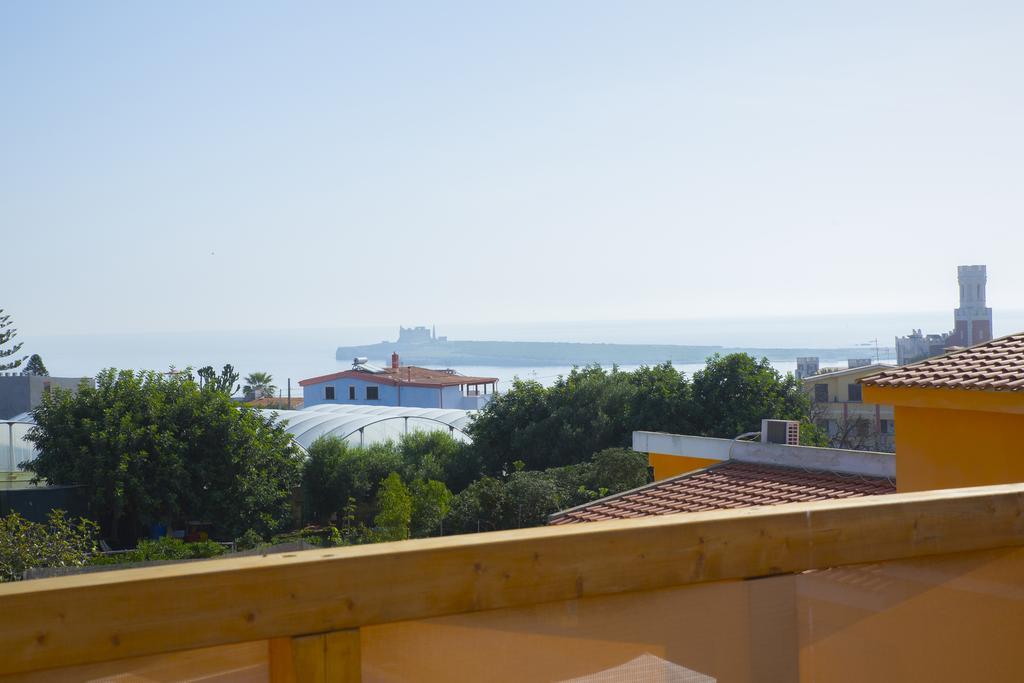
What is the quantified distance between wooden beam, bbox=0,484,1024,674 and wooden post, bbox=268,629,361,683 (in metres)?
0.02

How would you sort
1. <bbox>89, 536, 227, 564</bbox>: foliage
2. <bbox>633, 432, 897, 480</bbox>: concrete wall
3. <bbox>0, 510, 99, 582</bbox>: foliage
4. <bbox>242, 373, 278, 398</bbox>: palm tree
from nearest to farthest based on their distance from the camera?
<bbox>633, 432, 897, 480</bbox>: concrete wall < <bbox>0, 510, 99, 582</bbox>: foliage < <bbox>89, 536, 227, 564</bbox>: foliage < <bbox>242, 373, 278, 398</bbox>: palm tree

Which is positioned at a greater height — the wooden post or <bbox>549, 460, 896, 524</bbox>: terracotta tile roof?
the wooden post

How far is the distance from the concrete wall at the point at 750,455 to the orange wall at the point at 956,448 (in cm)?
426

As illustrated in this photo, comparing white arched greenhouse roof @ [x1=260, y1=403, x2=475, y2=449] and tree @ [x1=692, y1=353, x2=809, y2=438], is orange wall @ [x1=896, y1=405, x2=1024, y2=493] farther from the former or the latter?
white arched greenhouse roof @ [x1=260, y1=403, x2=475, y2=449]

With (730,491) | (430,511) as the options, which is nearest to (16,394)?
(430,511)

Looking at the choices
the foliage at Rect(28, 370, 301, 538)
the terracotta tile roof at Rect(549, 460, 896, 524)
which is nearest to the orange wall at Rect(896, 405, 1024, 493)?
the terracotta tile roof at Rect(549, 460, 896, 524)

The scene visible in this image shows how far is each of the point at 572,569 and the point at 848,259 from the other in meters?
154

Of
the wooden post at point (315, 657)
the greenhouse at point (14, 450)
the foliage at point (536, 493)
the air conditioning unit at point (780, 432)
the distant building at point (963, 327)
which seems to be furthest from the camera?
the distant building at point (963, 327)

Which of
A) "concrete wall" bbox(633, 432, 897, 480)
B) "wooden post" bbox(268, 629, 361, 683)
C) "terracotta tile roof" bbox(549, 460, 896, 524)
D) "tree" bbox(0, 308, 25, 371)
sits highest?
"tree" bbox(0, 308, 25, 371)

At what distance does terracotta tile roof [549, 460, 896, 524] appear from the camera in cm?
1177

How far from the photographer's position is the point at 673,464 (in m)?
17.7

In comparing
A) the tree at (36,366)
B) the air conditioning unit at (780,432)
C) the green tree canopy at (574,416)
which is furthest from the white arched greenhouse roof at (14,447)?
the tree at (36,366)

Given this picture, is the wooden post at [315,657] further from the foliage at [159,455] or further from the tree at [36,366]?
the tree at [36,366]

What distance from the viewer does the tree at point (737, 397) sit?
2786 centimetres
